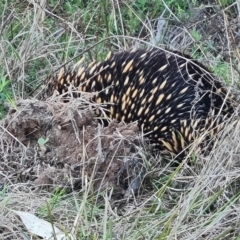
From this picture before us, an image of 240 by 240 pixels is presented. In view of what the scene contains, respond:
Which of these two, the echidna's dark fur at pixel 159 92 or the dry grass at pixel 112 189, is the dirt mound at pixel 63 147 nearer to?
the dry grass at pixel 112 189

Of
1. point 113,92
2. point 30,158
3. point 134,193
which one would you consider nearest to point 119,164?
point 134,193

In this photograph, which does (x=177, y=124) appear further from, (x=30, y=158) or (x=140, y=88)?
(x=30, y=158)

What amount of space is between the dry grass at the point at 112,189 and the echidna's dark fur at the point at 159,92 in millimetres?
112

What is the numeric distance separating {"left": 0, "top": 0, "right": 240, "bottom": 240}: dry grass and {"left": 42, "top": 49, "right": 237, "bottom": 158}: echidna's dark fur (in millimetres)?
112

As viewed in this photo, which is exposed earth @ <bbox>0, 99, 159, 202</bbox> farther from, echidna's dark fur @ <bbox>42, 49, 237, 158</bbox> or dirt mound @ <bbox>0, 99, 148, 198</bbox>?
echidna's dark fur @ <bbox>42, 49, 237, 158</bbox>

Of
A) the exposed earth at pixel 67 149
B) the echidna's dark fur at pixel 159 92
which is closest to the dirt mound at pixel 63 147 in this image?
the exposed earth at pixel 67 149

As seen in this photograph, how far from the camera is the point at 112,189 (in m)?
Result: 2.30

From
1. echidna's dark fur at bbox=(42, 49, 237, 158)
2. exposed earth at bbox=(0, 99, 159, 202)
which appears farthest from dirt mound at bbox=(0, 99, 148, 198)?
echidna's dark fur at bbox=(42, 49, 237, 158)

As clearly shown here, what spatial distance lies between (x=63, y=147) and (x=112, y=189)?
303mm

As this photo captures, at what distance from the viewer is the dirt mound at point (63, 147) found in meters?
2.40

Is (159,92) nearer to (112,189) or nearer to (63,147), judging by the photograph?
(63,147)

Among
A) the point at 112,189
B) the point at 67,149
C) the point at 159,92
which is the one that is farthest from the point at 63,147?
the point at 159,92

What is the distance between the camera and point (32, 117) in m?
2.60

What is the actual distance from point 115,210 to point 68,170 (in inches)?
9.9
